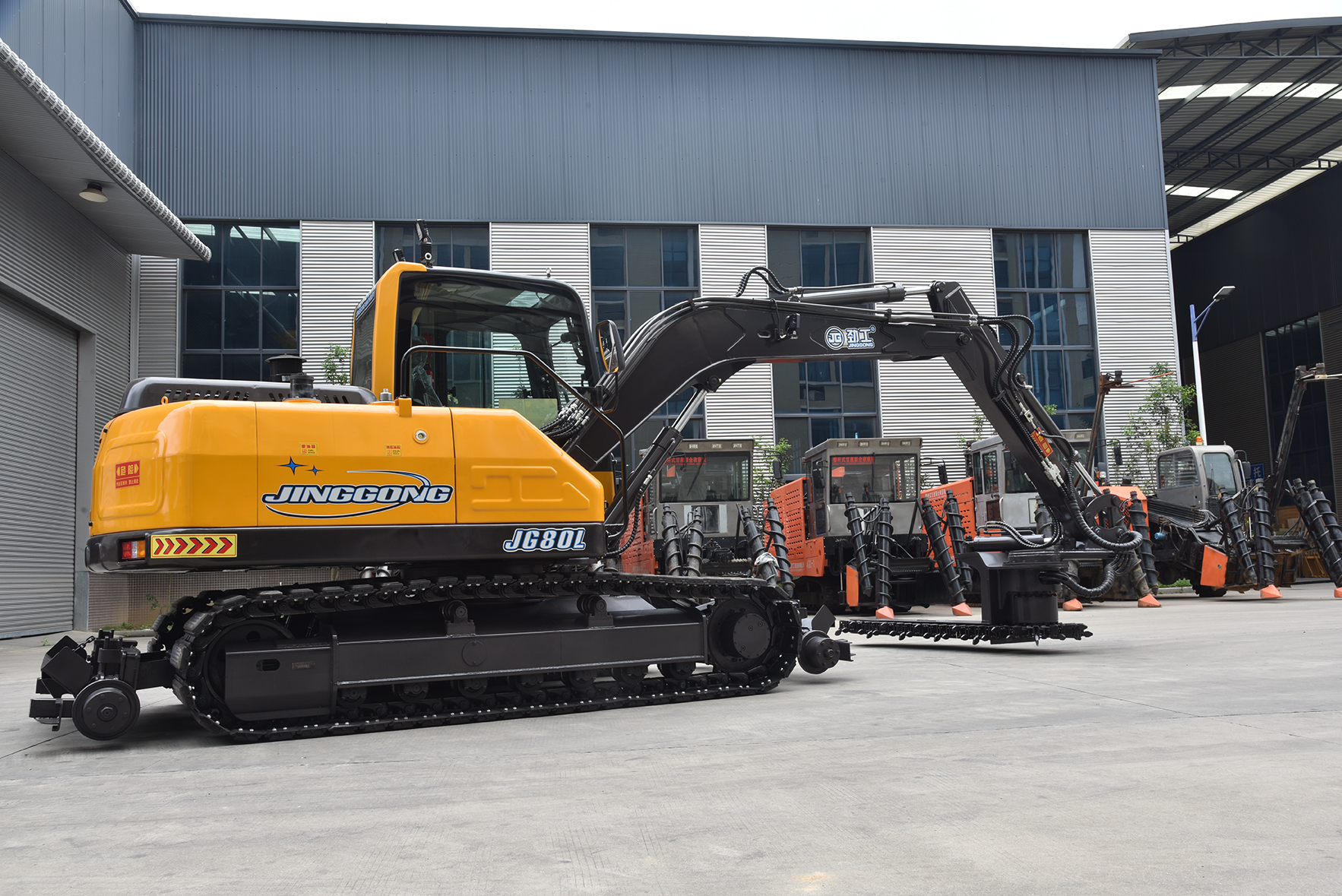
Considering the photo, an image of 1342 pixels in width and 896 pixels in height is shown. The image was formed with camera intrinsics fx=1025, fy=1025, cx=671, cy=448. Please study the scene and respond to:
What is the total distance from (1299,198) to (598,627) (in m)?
42.3

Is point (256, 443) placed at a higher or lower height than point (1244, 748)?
higher

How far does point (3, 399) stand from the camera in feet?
55.7

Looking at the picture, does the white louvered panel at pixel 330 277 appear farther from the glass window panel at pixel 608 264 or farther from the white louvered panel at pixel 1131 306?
the white louvered panel at pixel 1131 306

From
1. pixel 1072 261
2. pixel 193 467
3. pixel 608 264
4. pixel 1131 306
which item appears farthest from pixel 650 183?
pixel 193 467

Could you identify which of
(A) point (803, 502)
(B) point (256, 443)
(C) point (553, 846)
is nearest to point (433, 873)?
(C) point (553, 846)

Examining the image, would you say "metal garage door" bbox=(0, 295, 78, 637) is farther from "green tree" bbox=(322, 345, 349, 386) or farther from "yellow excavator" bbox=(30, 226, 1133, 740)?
"yellow excavator" bbox=(30, 226, 1133, 740)

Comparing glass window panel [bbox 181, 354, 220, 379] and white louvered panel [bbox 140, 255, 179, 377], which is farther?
glass window panel [bbox 181, 354, 220, 379]

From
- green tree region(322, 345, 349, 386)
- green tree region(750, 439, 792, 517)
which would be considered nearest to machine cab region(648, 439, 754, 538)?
green tree region(750, 439, 792, 517)

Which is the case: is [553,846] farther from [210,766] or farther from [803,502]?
[803,502]

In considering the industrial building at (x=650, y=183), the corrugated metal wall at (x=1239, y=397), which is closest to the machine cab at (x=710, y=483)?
the industrial building at (x=650, y=183)

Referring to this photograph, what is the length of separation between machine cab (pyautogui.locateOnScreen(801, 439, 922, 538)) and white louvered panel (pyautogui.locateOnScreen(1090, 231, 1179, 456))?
39.9ft

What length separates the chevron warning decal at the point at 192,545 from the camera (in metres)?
6.09

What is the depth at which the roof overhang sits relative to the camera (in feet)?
48.0

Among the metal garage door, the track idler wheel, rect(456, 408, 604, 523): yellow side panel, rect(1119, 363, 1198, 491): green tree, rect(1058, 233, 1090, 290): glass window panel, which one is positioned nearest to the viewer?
the track idler wheel
